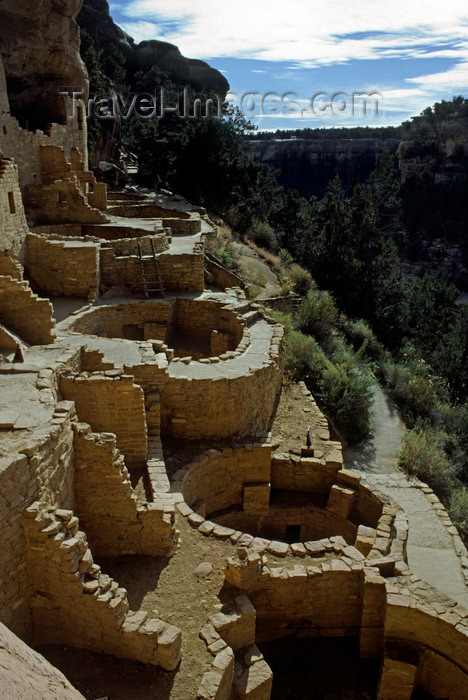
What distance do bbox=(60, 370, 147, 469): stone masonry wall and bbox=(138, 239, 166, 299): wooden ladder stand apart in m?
6.12

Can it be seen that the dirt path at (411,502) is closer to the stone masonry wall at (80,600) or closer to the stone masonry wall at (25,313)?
the stone masonry wall at (80,600)

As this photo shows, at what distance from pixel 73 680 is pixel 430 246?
55612mm

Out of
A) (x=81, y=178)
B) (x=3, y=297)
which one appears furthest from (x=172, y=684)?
(x=81, y=178)

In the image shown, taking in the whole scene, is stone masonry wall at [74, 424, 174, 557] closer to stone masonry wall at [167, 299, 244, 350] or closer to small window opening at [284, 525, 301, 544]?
small window opening at [284, 525, 301, 544]

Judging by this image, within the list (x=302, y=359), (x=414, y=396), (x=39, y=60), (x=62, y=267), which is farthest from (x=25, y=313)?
(x=39, y=60)

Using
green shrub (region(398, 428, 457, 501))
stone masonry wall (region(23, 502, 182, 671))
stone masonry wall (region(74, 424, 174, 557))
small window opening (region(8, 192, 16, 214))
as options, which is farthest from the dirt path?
small window opening (region(8, 192, 16, 214))

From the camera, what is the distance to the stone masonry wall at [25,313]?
30.2ft

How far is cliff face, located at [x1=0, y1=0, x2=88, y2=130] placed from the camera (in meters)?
18.4

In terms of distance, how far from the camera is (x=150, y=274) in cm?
1407

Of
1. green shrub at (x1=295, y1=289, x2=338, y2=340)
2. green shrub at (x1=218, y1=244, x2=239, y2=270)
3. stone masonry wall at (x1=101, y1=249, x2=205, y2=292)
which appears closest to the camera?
stone masonry wall at (x1=101, y1=249, x2=205, y2=292)

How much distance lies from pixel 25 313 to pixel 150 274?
507cm

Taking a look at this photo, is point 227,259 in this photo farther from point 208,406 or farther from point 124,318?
point 208,406

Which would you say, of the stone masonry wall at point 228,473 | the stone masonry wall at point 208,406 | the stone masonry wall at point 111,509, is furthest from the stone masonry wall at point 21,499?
the stone masonry wall at point 208,406

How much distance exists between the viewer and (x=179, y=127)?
99.7 feet
